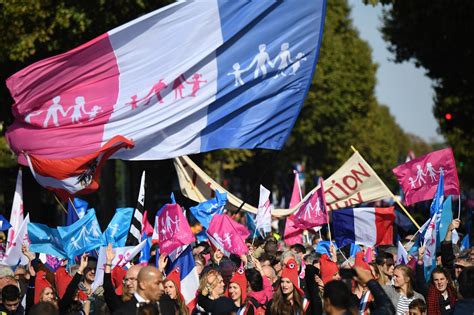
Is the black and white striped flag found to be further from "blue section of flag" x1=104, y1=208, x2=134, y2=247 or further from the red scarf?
the red scarf

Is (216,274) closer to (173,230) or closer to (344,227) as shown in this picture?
(173,230)

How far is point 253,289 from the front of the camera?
12.2m

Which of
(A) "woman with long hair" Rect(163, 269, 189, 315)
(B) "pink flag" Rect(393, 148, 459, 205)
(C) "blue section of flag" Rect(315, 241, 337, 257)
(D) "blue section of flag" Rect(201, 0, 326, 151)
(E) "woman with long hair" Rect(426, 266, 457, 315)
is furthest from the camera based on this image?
(B) "pink flag" Rect(393, 148, 459, 205)

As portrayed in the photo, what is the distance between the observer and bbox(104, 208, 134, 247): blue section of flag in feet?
47.6

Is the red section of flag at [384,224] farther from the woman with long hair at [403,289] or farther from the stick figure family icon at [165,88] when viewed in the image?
the woman with long hair at [403,289]

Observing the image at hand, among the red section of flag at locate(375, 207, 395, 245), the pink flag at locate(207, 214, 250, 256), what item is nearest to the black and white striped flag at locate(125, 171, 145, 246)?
the pink flag at locate(207, 214, 250, 256)

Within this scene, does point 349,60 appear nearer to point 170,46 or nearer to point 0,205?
point 0,205

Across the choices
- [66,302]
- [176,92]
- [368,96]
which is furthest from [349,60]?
[66,302]

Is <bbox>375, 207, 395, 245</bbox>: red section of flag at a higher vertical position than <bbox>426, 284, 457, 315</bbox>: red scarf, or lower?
higher

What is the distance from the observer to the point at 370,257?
48.0 ft

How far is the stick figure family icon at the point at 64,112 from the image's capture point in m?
15.3

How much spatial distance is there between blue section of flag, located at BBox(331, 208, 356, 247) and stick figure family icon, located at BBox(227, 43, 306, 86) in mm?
2322

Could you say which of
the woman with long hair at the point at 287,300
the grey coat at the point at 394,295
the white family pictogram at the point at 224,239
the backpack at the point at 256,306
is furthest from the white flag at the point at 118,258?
the grey coat at the point at 394,295

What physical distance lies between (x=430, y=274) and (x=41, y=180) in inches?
214
